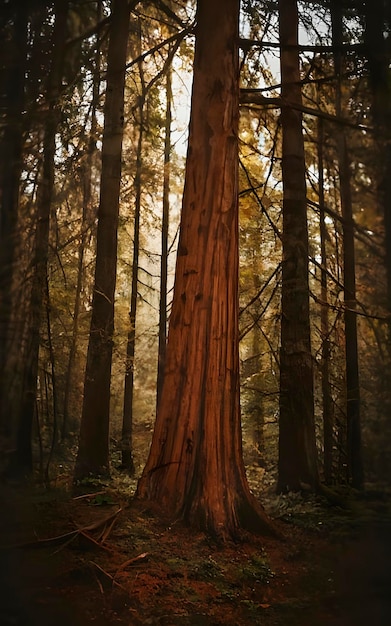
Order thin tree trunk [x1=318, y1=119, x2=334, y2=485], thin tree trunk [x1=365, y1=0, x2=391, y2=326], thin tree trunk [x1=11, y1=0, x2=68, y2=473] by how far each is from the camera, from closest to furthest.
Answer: thin tree trunk [x1=11, y1=0, x2=68, y2=473] → thin tree trunk [x1=365, y1=0, x2=391, y2=326] → thin tree trunk [x1=318, y1=119, x2=334, y2=485]

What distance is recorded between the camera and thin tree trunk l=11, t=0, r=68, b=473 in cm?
375

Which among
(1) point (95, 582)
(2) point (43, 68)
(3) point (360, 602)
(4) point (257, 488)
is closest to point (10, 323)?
(1) point (95, 582)

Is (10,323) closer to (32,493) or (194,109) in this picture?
(32,493)

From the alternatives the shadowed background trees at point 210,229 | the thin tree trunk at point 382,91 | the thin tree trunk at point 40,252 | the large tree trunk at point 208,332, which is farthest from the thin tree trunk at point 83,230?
the thin tree trunk at point 382,91

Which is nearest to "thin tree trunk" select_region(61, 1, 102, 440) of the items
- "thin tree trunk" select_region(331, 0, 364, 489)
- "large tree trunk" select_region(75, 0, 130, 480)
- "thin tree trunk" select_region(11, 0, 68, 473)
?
"large tree trunk" select_region(75, 0, 130, 480)

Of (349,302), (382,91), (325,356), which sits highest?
(382,91)

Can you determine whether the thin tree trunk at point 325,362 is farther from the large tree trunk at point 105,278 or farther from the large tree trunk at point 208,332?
the large tree trunk at point 105,278

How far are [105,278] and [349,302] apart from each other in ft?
10.6

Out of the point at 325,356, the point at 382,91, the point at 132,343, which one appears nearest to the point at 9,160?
the point at 382,91

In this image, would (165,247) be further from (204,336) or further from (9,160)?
(9,160)

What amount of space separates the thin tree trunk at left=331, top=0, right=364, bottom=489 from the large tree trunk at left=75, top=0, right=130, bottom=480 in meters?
2.89

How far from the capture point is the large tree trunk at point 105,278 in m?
6.40

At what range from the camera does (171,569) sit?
3.37 meters

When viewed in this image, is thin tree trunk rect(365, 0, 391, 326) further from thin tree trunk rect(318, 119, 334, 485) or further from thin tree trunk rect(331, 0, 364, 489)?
thin tree trunk rect(318, 119, 334, 485)
